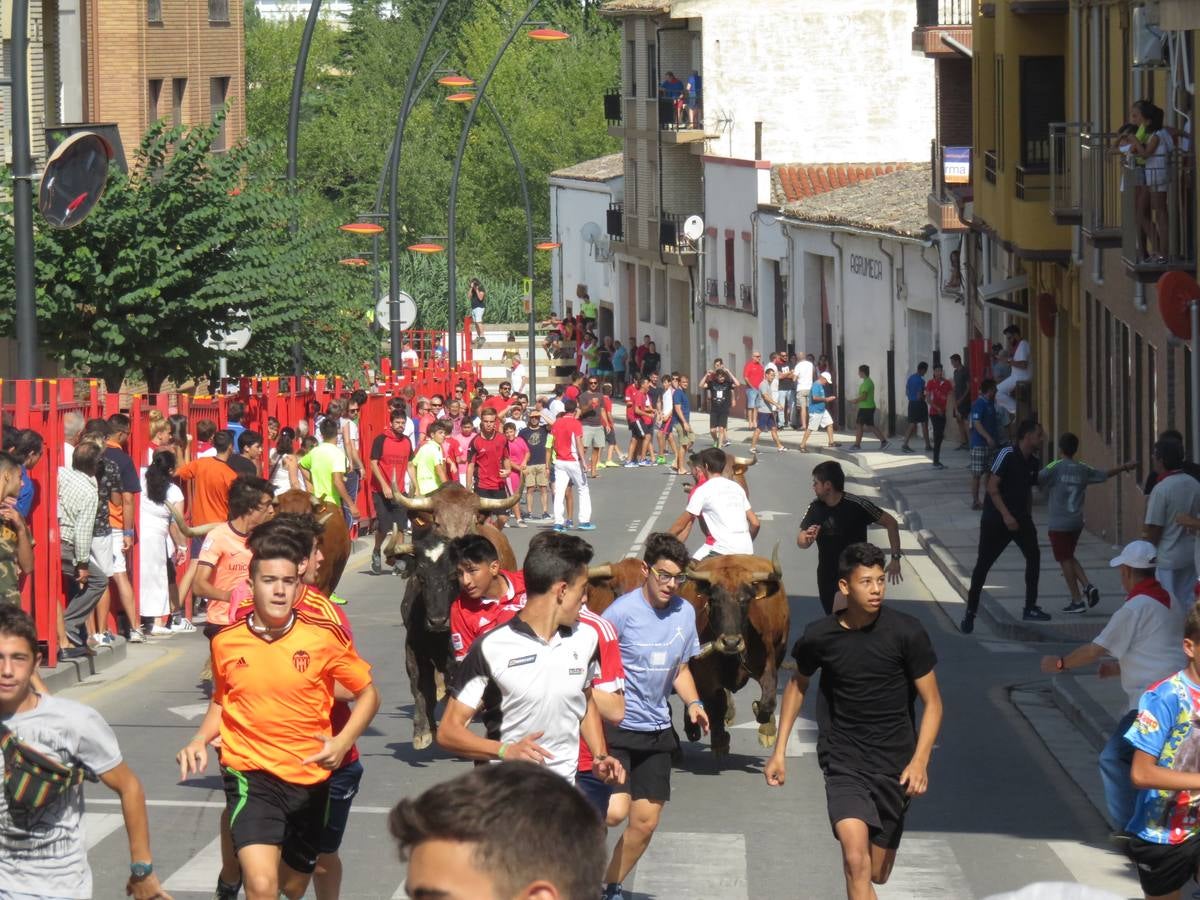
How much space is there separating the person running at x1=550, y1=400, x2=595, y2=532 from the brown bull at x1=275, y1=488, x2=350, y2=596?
13350 millimetres

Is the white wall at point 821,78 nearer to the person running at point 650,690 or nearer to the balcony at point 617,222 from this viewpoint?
the balcony at point 617,222

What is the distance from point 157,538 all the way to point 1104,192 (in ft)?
37.7

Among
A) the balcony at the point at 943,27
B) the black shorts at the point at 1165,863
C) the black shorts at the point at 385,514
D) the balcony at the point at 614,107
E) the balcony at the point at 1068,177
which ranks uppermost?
the balcony at the point at 614,107

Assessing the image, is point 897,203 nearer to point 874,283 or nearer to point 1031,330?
point 874,283

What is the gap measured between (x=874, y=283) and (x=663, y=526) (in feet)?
77.4

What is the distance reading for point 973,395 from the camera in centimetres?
4006

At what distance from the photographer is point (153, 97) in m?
46.6

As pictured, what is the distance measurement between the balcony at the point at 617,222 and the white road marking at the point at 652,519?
34.6 meters

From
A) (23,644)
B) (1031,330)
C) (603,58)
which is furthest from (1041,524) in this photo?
(603,58)

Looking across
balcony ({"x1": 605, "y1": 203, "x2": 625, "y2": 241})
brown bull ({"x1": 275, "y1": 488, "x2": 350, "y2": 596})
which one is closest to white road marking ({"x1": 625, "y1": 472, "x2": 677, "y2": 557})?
brown bull ({"x1": 275, "y1": 488, "x2": 350, "y2": 596})

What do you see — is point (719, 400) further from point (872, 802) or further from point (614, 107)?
point (872, 802)

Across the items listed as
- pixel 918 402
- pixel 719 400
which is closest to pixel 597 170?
pixel 719 400

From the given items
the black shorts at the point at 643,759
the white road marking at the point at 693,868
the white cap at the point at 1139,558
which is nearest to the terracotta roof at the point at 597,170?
the white road marking at the point at 693,868

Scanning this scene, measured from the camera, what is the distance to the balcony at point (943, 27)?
140ft
